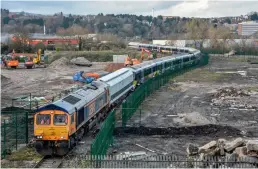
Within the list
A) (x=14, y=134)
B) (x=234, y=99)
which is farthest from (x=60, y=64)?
(x=14, y=134)

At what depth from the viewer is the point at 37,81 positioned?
192ft

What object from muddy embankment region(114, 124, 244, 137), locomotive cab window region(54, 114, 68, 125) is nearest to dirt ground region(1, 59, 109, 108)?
muddy embankment region(114, 124, 244, 137)

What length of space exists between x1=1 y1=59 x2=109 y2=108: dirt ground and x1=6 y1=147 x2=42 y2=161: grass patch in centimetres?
1570

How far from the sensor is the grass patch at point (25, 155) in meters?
22.0

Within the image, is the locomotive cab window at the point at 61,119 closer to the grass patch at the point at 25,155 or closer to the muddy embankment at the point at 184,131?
the grass patch at the point at 25,155

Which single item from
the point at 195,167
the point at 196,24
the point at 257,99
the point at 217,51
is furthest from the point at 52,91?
the point at 196,24

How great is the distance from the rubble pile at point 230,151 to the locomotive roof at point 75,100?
6.42 meters

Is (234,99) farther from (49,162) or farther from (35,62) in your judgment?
(35,62)

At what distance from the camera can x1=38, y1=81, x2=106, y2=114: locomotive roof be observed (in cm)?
2234

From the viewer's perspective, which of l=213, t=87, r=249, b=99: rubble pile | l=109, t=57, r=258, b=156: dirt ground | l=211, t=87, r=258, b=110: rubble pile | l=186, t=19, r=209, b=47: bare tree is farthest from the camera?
l=186, t=19, r=209, b=47: bare tree

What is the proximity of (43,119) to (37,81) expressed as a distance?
122 feet

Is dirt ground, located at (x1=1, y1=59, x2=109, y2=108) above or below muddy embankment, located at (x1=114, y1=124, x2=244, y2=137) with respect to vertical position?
below

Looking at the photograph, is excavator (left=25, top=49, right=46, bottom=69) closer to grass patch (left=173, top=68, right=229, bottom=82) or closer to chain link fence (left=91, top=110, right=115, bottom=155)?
grass patch (left=173, top=68, right=229, bottom=82)

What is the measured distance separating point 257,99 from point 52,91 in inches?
836
